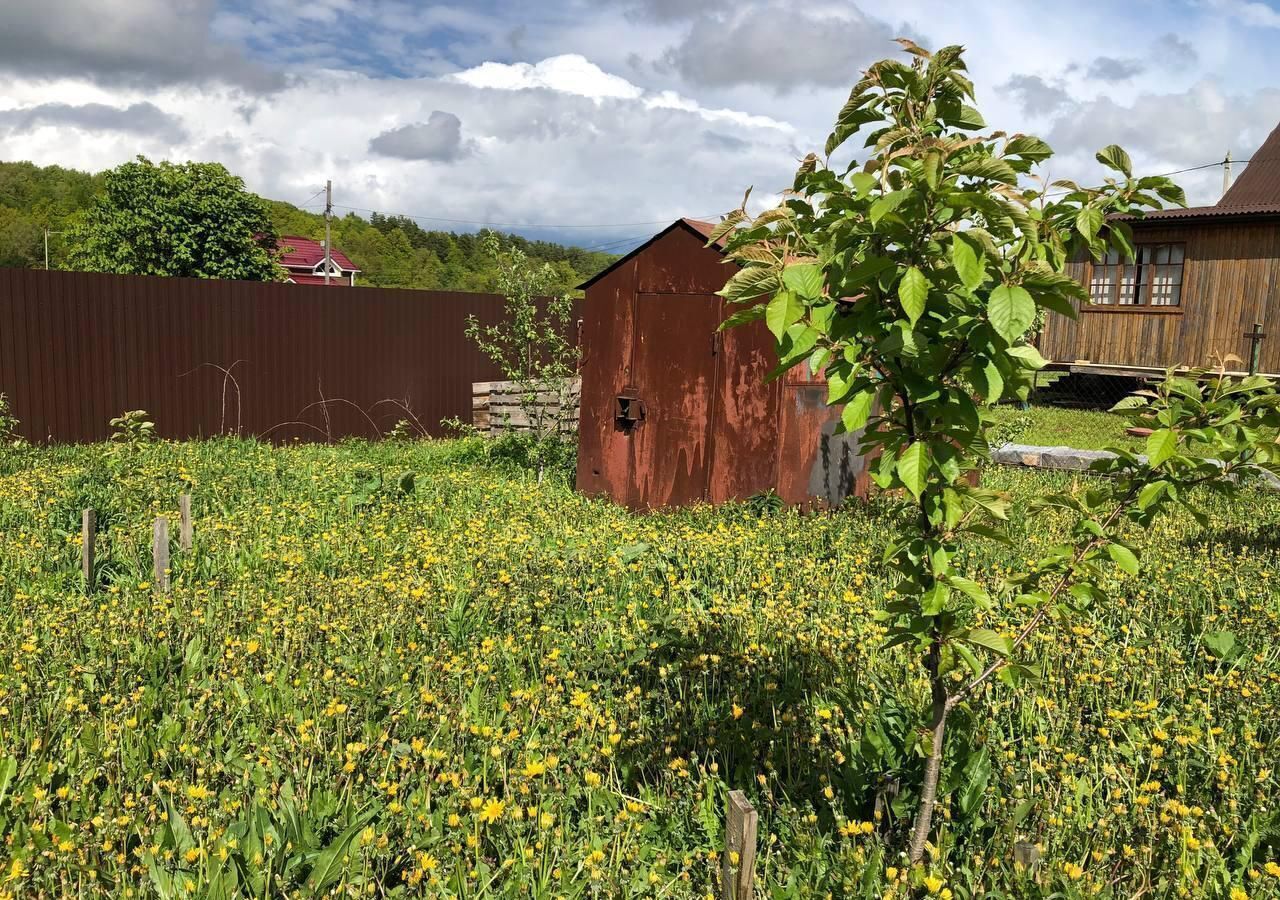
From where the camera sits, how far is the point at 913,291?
1966 millimetres

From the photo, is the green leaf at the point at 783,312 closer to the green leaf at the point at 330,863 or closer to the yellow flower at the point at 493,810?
the yellow flower at the point at 493,810

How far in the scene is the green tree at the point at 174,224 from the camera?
32562 mm

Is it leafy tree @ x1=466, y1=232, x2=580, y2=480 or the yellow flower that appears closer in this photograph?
the yellow flower

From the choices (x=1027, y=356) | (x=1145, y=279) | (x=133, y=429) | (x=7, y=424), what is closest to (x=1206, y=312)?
(x=1145, y=279)

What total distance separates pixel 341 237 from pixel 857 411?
7418 centimetres

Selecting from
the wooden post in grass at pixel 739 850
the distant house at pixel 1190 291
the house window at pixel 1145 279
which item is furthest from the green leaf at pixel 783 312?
the house window at pixel 1145 279

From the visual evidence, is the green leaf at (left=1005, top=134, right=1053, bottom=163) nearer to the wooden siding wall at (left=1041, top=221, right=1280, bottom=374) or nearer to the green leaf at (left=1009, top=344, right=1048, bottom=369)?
the green leaf at (left=1009, top=344, right=1048, bottom=369)

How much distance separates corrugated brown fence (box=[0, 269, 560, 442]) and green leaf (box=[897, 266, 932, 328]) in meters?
10.7

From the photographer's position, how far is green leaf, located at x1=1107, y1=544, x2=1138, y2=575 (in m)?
2.45

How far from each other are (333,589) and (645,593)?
65.2 inches

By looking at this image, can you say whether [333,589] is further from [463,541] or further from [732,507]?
[732,507]

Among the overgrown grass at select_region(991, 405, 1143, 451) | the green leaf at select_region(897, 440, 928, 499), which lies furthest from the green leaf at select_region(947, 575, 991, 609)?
the overgrown grass at select_region(991, 405, 1143, 451)

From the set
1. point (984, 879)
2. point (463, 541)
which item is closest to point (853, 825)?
point (984, 879)

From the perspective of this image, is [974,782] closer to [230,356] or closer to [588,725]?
[588,725]
